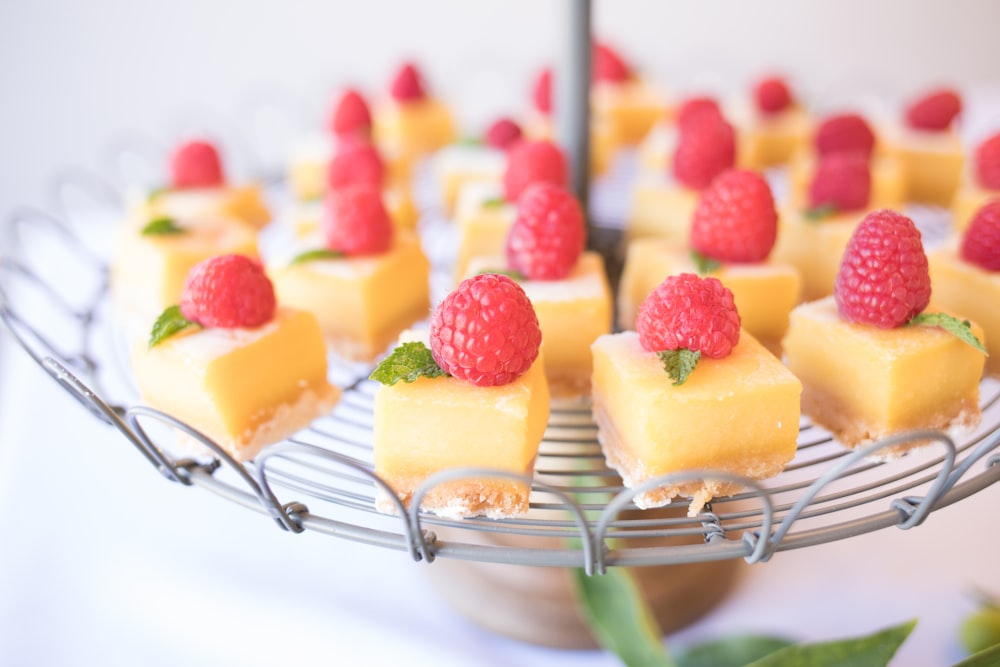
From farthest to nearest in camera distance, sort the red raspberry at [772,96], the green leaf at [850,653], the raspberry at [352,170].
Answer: the red raspberry at [772,96]
the raspberry at [352,170]
the green leaf at [850,653]

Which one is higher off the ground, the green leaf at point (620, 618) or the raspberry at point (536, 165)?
the raspberry at point (536, 165)

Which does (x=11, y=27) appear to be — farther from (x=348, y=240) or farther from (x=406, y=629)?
(x=406, y=629)

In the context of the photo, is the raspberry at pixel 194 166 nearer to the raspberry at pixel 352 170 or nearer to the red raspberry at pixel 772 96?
the raspberry at pixel 352 170

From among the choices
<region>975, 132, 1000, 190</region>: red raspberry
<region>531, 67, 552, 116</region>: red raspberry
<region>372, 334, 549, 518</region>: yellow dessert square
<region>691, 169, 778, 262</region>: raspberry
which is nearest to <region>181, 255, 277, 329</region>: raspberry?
<region>372, 334, 549, 518</region>: yellow dessert square

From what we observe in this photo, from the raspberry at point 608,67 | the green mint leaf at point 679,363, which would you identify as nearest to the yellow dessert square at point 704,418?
the green mint leaf at point 679,363

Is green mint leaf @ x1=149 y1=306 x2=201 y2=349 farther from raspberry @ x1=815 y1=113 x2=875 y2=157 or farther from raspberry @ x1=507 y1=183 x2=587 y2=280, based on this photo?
raspberry @ x1=815 y1=113 x2=875 y2=157
